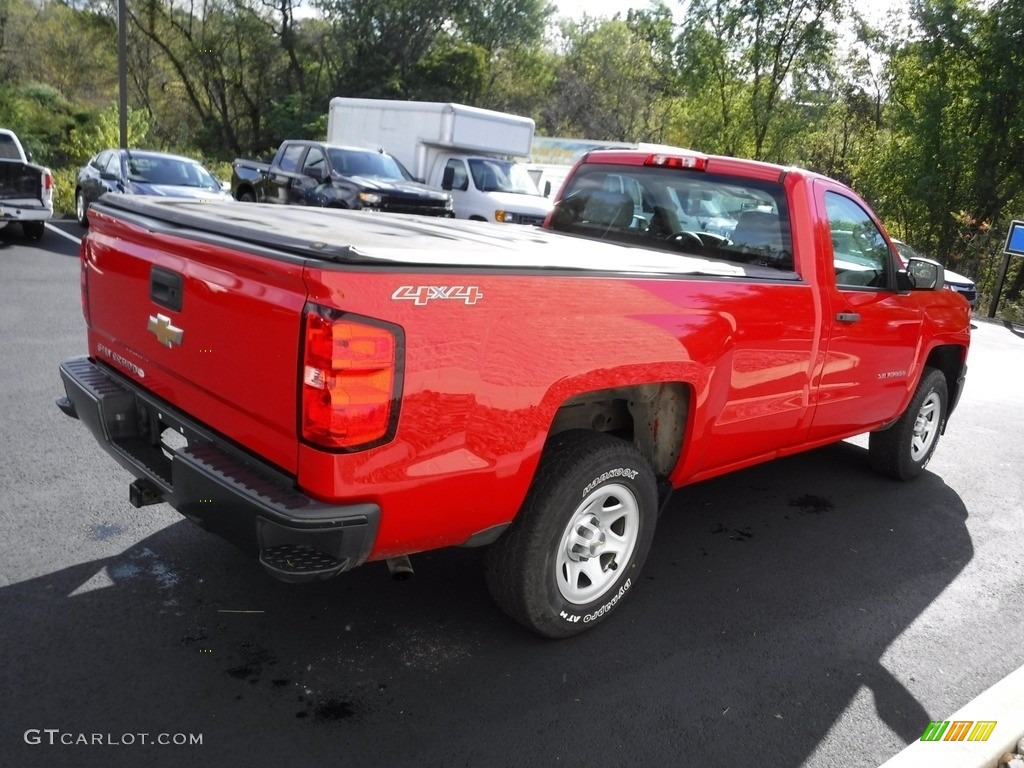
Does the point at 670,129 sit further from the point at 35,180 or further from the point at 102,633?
the point at 102,633

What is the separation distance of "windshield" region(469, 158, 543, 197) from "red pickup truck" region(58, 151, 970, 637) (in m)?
12.7

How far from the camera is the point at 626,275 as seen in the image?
321cm

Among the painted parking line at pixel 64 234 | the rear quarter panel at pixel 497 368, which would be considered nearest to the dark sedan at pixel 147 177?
the painted parking line at pixel 64 234

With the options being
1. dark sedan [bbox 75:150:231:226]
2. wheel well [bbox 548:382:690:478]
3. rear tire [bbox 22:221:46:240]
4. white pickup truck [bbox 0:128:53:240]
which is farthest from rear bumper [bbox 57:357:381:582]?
rear tire [bbox 22:221:46:240]

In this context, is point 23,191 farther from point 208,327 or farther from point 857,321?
point 857,321

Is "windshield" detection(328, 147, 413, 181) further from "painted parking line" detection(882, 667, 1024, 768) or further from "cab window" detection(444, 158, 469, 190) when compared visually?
"painted parking line" detection(882, 667, 1024, 768)

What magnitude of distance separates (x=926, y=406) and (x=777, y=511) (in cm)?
155

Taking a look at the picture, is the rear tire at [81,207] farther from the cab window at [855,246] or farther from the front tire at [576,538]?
the front tire at [576,538]

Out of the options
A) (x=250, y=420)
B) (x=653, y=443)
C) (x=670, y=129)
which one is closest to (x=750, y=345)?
(x=653, y=443)

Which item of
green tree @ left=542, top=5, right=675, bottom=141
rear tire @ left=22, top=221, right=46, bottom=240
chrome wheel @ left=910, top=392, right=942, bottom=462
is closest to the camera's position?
chrome wheel @ left=910, top=392, right=942, bottom=462

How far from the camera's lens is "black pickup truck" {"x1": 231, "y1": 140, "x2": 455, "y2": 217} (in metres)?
13.9

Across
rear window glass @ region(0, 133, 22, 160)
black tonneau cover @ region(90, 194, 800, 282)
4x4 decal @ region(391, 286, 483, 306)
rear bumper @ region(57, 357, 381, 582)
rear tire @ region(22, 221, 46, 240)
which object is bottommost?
rear tire @ region(22, 221, 46, 240)

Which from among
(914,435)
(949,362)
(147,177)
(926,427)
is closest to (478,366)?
(914,435)

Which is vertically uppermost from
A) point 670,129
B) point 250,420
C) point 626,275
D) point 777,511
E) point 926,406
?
point 670,129
